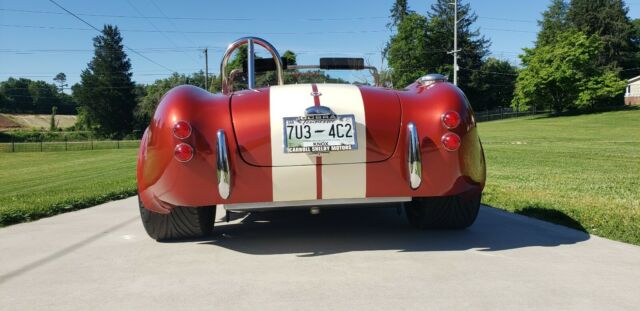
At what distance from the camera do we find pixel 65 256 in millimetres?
3516

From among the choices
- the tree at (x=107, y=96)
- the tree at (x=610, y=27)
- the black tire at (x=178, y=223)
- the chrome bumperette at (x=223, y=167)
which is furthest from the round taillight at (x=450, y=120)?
the tree at (x=107, y=96)

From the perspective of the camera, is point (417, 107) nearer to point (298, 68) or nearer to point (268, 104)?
point (268, 104)

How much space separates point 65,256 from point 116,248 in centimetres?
36

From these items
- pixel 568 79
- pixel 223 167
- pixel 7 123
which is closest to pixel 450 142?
pixel 223 167

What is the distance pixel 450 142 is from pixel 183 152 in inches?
67.9

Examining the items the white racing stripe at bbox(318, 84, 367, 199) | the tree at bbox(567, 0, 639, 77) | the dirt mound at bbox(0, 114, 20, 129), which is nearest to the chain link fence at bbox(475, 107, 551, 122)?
the tree at bbox(567, 0, 639, 77)

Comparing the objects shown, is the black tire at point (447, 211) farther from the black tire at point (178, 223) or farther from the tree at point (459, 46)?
the tree at point (459, 46)

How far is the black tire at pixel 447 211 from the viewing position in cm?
387

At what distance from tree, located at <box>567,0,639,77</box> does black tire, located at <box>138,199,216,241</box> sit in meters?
79.4

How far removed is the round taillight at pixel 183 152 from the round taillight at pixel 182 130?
0.19ft

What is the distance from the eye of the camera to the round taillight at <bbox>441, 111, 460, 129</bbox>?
338 cm

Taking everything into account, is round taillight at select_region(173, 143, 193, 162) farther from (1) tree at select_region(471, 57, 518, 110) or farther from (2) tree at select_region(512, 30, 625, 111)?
(1) tree at select_region(471, 57, 518, 110)

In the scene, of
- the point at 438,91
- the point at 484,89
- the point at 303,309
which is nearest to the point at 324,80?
the point at 438,91

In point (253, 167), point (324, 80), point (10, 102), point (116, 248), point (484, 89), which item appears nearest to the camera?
point (253, 167)
